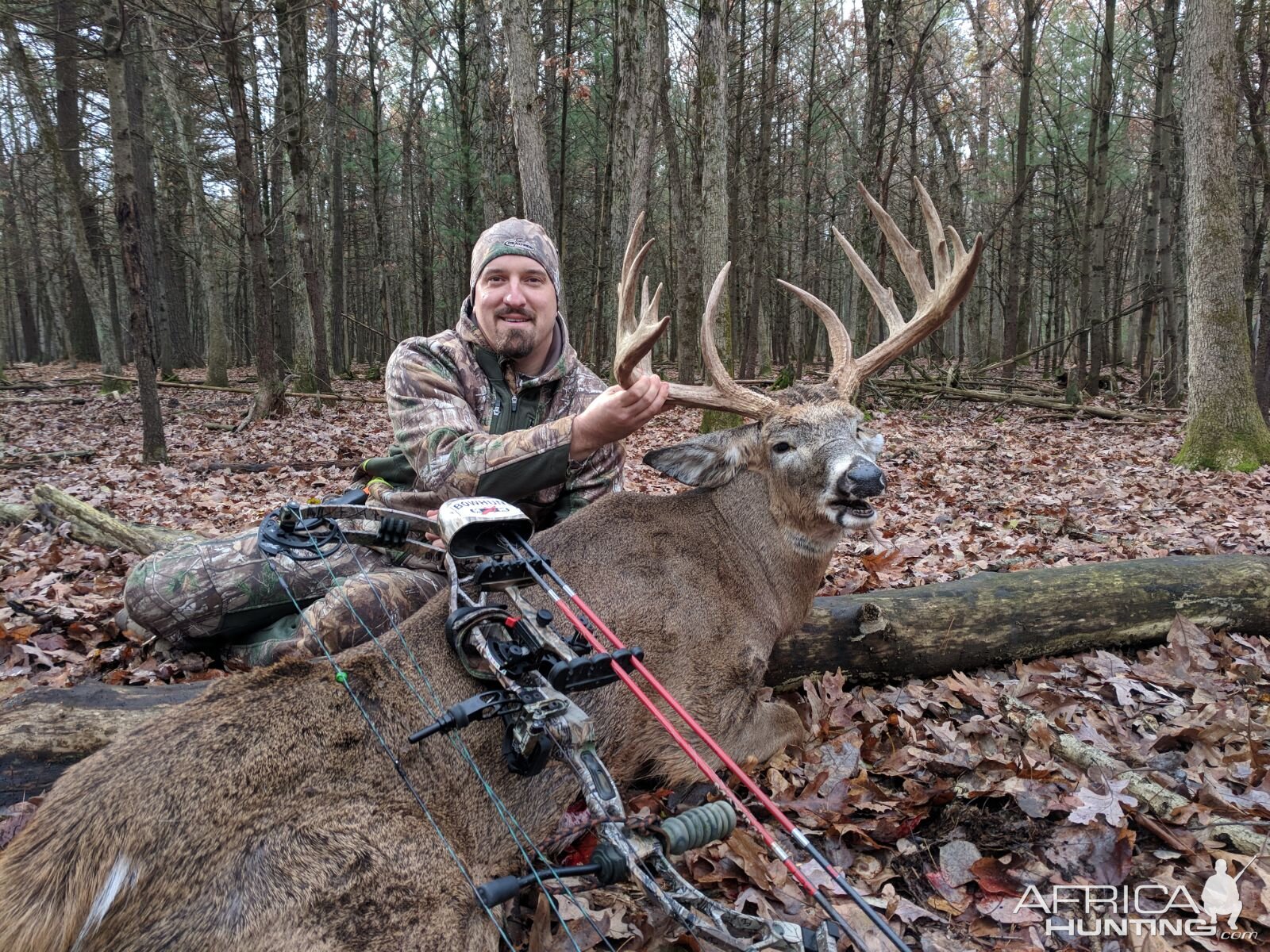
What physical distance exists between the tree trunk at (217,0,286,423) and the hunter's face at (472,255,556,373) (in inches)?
332

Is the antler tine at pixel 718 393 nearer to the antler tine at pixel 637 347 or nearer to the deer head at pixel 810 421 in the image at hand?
the deer head at pixel 810 421

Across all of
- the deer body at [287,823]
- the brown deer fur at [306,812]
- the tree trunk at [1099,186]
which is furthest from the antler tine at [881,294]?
the tree trunk at [1099,186]

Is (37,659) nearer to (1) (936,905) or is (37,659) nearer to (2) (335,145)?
(1) (936,905)

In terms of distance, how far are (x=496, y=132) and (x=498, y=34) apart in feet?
22.6

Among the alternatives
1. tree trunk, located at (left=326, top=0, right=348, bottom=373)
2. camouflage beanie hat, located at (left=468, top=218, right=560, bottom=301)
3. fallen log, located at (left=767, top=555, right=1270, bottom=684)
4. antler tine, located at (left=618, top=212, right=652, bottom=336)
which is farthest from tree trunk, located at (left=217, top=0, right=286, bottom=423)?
fallen log, located at (left=767, top=555, right=1270, bottom=684)

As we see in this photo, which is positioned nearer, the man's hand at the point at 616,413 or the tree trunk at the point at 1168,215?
the man's hand at the point at 616,413

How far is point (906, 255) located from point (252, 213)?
1037 cm

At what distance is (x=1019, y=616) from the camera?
Result: 439 cm

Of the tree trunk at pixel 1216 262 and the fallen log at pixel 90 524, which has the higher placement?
the tree trunk at pixel 1216 262

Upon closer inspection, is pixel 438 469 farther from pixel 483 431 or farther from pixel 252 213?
pixel 252 213

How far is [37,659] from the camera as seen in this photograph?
164 inches

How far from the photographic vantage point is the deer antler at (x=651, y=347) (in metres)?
3.63

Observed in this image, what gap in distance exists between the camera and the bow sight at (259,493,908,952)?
189cm

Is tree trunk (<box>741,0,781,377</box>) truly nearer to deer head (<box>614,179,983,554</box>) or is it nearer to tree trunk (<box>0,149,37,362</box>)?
deer head (<box>614,179,983,554</box>)
